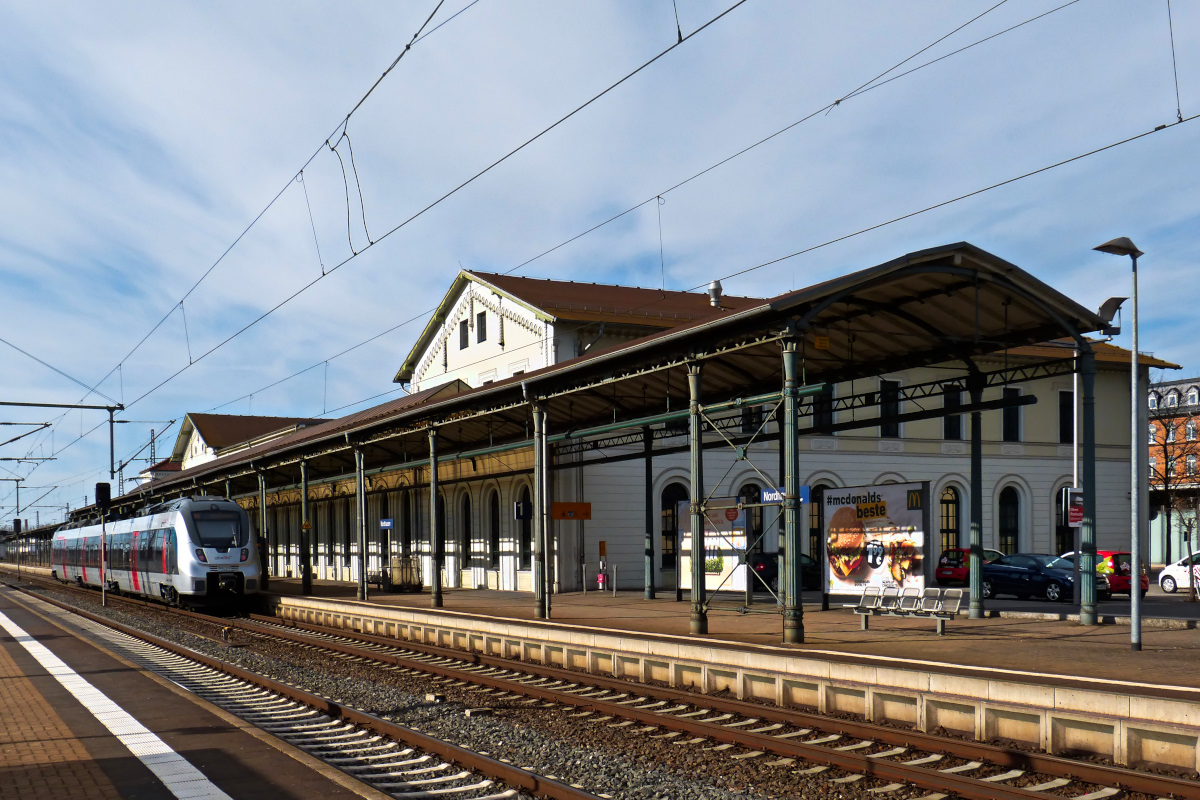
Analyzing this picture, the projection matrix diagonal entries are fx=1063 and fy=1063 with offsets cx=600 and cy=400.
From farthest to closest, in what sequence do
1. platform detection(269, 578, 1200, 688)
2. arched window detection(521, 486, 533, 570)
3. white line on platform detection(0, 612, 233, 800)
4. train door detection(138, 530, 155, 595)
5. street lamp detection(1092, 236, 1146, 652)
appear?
1. arched window detection(521, 486, 533, 570)
2. train door detection(138, 530, 155, 595)
3. street lamp detection(1092, 236, 1146, 652)
4. platform detection(269, 578, 1200, 688)
5. white line on platform detection(0, 612, 233, 800)

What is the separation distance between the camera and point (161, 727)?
10289 mm

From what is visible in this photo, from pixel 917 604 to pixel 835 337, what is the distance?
463cm

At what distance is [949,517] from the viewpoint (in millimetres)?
39406

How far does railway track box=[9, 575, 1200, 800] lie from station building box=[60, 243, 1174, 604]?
4096 mm

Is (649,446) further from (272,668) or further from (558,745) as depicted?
(558,745)

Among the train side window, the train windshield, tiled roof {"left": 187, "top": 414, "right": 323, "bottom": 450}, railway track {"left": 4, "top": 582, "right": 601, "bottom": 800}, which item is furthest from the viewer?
tiled roof {"left": 187, "top": 414, "right": 323, "bottom": 450}

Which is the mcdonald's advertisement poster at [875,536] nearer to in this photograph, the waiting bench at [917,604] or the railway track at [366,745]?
the waiting bench at [917,604]

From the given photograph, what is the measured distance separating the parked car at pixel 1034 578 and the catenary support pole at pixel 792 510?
14.0 m

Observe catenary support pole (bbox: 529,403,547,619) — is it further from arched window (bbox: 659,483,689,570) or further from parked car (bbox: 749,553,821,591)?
arched window (bbox: 659,483,689,570)

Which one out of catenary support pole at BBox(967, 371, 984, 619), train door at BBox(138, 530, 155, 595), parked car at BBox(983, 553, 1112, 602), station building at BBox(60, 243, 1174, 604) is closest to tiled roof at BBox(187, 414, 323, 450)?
station building at BBox(60, 243, 1174, 604)

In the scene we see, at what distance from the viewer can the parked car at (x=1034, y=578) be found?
27016mm

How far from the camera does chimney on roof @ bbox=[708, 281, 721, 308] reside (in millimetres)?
38312

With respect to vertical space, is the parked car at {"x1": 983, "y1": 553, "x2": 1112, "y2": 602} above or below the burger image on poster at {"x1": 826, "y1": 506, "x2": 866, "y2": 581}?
below

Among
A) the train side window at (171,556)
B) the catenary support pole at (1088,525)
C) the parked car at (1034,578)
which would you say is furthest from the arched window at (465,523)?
the catenary support pole at (1088,525)
